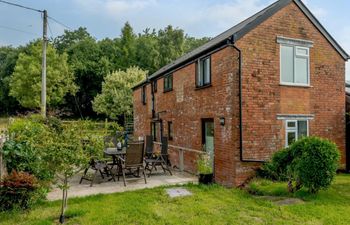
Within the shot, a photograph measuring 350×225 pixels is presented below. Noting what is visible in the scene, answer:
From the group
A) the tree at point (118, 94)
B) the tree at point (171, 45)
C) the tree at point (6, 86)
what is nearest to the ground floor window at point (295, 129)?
the tree at point (118, 94)

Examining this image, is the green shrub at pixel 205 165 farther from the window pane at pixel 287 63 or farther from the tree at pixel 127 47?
the tree at pixel 127 47

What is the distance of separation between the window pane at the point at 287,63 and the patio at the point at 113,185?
4815 millimetres

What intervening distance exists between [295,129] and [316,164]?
3.08 metres

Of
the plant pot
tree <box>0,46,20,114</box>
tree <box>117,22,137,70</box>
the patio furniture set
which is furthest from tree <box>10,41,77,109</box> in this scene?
the plant pot

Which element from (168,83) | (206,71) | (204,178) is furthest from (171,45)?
(204,178)

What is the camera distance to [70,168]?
5.72 metres

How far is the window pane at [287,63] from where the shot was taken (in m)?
9.80

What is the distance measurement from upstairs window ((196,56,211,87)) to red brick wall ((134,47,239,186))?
0.92 ft

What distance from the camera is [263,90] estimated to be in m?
9.31

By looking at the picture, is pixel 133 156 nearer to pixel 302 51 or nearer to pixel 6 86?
pixel 302 51

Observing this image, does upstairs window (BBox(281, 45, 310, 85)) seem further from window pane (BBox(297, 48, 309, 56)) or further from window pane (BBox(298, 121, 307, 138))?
window pane (BBox(298, 121, 307, 138))

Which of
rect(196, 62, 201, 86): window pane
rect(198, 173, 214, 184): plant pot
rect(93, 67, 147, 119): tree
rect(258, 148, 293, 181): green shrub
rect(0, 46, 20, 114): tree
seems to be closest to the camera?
rect(258, 148, 293, 181): green shrub

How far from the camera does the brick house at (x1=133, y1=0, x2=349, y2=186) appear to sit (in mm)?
8922

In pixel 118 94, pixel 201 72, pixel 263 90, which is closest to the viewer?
pixel 263 90
